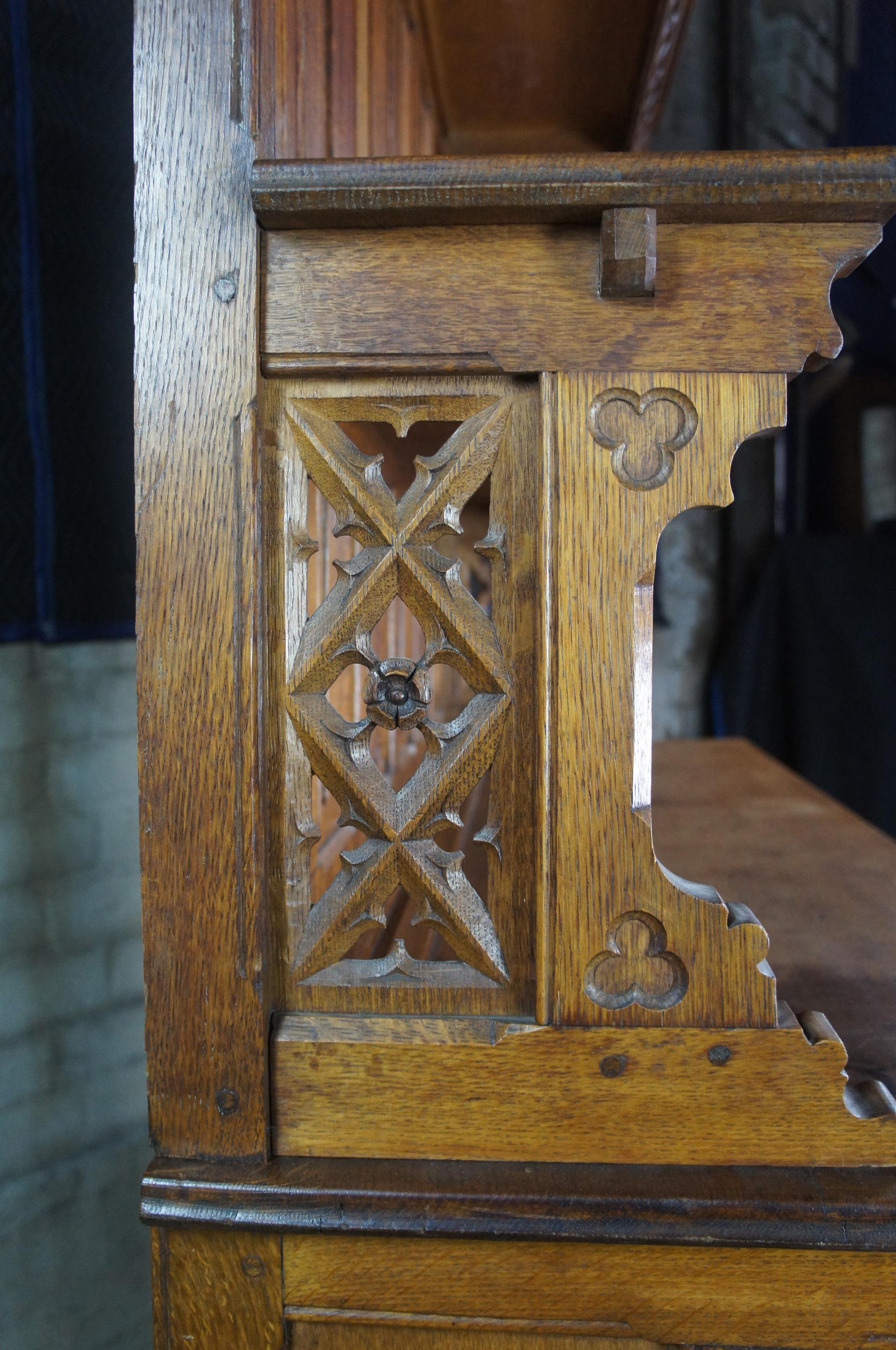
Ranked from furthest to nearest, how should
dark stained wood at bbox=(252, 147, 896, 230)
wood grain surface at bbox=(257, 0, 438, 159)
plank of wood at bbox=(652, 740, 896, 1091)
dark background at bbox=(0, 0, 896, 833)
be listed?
dark background at bbox=(0, 0, 896, 833)
plank of wood at bbox=(652, 740, 896, 1091)
wood grain surface at bbox=(257, 0, 438, 159)
dark stained wood at bbox=(252, 147, 896, 230)

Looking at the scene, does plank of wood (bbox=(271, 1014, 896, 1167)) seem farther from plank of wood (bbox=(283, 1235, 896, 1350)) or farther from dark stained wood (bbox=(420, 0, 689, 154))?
dark stained wood (bbox=(420, 0, 689, 154))

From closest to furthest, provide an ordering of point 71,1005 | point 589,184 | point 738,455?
point 589,184 < point 71,1005 < point 738,455

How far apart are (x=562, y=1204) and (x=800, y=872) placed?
0.91 m

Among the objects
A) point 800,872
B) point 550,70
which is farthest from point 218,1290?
point 550,70

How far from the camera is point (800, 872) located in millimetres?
1461

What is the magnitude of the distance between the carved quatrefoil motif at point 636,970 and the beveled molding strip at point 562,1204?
130mm

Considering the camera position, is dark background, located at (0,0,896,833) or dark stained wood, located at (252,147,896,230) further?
dark background, located at (0,0,896,833)

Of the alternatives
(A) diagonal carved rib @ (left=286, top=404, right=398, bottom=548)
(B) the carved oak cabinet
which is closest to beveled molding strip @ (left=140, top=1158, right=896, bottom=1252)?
(B) the carved oak cabinet

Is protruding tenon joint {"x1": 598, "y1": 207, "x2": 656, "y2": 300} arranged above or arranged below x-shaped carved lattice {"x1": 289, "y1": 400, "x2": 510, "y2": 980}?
above

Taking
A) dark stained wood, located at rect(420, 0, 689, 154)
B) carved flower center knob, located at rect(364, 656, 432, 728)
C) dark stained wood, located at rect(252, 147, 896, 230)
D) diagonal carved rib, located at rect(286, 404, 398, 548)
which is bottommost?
carved flower center knob, located at rect(364, 656, 432, 728)

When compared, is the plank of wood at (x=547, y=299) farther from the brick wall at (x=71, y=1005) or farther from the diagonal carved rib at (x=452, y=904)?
the brick wall at (x=71, y=1005)

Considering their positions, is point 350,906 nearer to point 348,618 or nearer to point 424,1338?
point 348,618

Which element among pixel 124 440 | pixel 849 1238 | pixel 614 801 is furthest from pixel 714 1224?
pixel 124 440

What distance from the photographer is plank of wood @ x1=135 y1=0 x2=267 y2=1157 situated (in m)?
0.68
